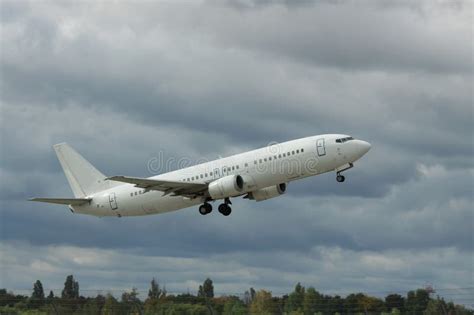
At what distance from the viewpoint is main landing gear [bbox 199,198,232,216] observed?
A: 219 ft

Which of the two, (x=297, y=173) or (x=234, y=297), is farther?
(x=297, y=173)

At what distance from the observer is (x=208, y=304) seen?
39906 mm

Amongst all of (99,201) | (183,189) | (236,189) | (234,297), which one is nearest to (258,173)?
(236,189)

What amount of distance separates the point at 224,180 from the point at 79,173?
866 inches

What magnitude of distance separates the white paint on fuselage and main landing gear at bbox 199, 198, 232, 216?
1.96ft

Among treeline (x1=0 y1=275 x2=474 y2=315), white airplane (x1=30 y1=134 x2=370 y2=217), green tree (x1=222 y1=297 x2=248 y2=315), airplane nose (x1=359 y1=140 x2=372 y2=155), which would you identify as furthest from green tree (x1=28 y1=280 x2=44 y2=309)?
airplane nose (x1=359 y1=140 x2=372 y2=155)

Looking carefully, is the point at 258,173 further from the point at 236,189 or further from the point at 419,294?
the point at 419,294

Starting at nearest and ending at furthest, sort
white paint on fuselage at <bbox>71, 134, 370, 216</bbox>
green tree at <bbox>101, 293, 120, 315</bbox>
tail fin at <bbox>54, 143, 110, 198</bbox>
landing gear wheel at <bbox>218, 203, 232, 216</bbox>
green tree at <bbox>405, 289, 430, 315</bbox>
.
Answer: green tree at <bbox>405, 289, 430, 315</bbox> < green tree at <bbox>101, 293, 120, 315</bbox> < white paint on fuselage at <bbox>71, 134, 370, 216</bbox> < landing gear wheel at <bbox>218, 203, 232, 216</bbox> < tail fin at <bbox>54, 143, 110, 198</bbox>

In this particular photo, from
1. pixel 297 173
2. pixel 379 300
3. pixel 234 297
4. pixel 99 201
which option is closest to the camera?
pixel 379 300

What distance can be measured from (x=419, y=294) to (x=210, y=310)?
10.5m

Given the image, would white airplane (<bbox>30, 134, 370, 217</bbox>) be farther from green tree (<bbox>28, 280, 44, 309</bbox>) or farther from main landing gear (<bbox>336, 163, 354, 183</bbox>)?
green tree (<bbox>28, 280, 44, 309</bbox>)

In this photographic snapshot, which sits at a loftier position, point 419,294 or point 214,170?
point 214,170

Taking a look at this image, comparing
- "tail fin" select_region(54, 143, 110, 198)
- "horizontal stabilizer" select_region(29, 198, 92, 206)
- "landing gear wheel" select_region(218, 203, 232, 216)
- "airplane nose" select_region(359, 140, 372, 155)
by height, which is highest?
"tail fin" select_region(54, 143, 110, 198)

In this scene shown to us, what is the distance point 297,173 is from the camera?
60.0m
